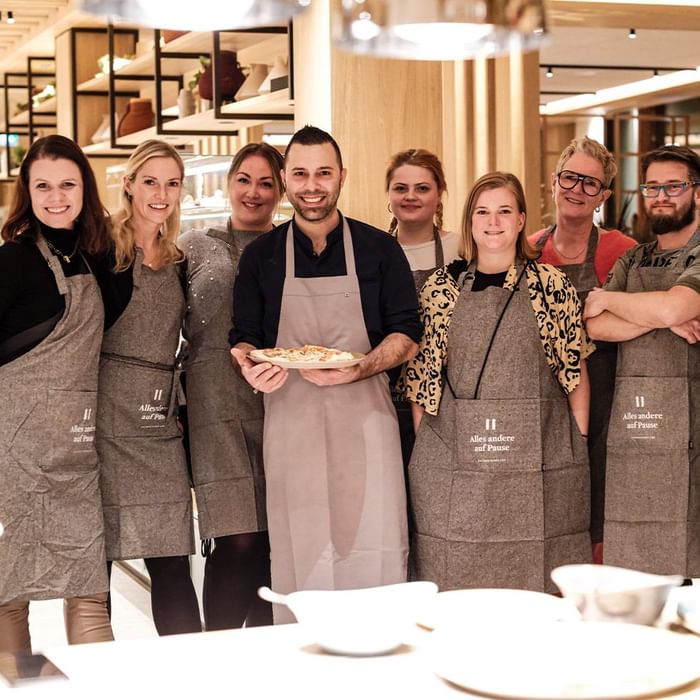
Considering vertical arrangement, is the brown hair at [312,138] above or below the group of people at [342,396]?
above

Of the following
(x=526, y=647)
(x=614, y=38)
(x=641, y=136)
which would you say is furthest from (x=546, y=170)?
(x=526, y=647)

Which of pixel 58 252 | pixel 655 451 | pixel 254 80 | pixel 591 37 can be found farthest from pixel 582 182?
pixel 591 37

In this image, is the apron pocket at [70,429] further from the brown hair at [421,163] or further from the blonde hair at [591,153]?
the blonde hair at [591,153]

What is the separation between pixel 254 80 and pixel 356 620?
3401 mm

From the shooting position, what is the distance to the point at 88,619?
290 cm

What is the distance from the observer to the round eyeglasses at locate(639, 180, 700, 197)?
122 inches

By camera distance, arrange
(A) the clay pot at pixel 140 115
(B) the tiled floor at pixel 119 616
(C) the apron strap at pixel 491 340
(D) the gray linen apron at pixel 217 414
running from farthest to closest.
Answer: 1. (A) the clay pot at pixel 140 115
2. (B) the tiled floor at pixel 119 616
3. (D) the gray linen apron at pixel 217 414
4. (C) the apron strap at pixel 491 340

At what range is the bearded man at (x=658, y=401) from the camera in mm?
3049

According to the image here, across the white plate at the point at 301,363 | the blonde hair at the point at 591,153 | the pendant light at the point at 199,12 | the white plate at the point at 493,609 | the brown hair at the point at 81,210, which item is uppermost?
the pendant light at the point at 199,12

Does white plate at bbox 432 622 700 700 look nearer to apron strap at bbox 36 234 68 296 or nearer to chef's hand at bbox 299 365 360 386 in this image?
chef's hand at bbox 299 365 360 386

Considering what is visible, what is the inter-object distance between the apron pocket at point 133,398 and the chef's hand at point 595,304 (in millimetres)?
1113

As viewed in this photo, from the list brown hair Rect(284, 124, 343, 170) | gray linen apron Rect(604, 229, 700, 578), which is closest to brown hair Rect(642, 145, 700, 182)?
gray linen apron Rect(604, 229, 700, 578)

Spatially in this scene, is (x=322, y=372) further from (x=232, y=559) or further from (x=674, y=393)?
(x=674, y=393)

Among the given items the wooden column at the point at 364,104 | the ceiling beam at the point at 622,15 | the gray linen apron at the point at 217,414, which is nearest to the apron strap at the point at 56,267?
the gray linen apron at the point at 217,414
